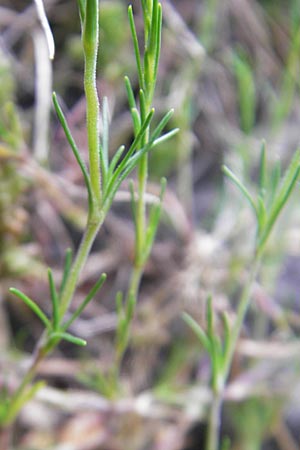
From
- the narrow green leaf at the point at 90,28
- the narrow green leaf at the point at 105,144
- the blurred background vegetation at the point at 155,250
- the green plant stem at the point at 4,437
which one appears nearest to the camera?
the narrow green leaf at the point at 90,28

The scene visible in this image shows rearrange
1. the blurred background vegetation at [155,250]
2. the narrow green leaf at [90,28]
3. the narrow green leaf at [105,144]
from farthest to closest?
the blurred background vegetation at [155,250] < the narrow green leaf at [105,144] < the narrow green leaf at [90,28]

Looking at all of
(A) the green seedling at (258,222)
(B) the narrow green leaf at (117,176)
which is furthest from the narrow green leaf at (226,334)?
(B) the narrow green leaf at (117,176)

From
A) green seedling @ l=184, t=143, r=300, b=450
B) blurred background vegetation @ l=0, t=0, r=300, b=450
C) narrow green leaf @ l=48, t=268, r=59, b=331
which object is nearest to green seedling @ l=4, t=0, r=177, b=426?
narrow green leaf @ l=48, t=268, r=59, b=331

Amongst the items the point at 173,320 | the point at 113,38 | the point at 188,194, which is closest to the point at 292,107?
A: the point at 188,194

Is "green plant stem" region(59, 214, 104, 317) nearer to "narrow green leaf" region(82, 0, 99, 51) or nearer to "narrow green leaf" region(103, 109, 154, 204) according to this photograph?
"narrow green leaf" region(103, 109, 154, 204)

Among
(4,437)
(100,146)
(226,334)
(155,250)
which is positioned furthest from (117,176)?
(155,250)

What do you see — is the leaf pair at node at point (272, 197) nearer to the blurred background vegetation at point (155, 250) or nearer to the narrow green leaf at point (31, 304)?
the narrow green leaf at point (31, 304)

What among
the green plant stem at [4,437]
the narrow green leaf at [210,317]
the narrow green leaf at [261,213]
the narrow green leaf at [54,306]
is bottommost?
the green plant stem at [4,437]
